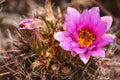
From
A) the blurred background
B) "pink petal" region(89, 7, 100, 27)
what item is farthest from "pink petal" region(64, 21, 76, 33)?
the blurred background

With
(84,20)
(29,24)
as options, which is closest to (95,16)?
(84,20)

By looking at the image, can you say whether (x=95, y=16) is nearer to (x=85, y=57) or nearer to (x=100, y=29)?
(x=100, y=29)

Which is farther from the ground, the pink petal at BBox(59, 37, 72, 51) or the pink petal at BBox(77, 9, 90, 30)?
the pink petal at BBox(77, 9, 90, 30)

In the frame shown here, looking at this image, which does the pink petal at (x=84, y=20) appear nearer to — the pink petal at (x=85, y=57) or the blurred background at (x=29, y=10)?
the pink petal at (x=85, y=57)

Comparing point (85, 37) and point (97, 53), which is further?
point (85, 37)

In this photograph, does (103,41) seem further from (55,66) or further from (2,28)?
(2,28)

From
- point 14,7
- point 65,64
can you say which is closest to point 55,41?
point 65,64

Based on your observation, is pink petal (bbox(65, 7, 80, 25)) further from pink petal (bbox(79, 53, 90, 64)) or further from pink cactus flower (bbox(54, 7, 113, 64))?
A: pink petal (bbox(79, 53, 90, 64))

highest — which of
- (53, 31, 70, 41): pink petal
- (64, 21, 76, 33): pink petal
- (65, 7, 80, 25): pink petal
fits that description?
(65, 7, 80, 25): pink petal
